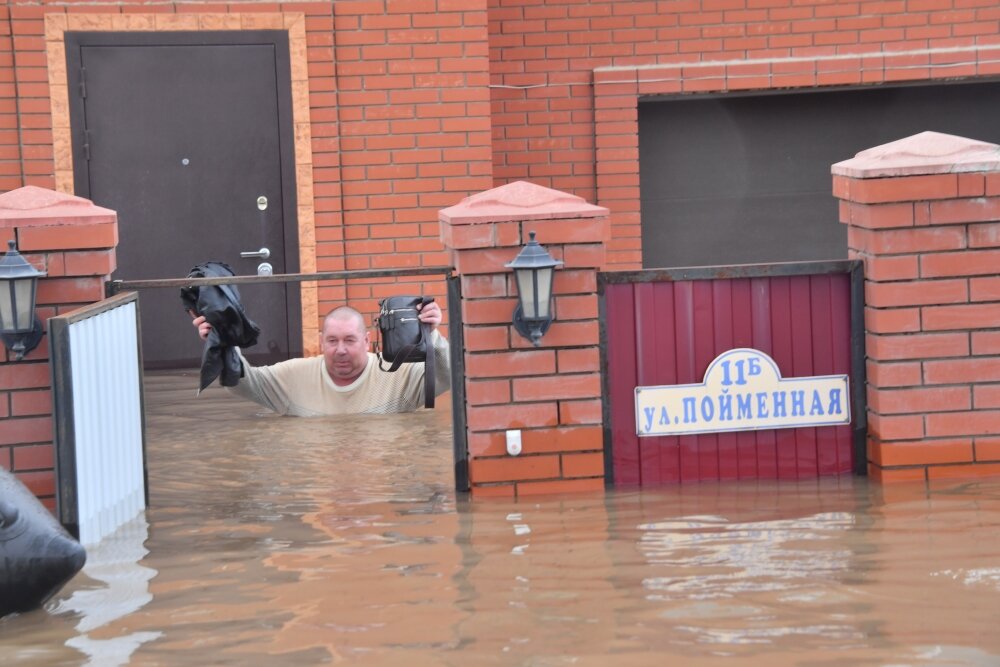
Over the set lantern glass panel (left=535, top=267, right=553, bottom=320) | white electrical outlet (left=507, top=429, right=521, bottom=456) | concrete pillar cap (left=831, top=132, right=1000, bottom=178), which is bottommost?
white electrical outlet (left=507, top=429, right=521, bottom=456)

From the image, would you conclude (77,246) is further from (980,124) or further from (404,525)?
(980,124)

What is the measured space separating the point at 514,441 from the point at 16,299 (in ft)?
6.72

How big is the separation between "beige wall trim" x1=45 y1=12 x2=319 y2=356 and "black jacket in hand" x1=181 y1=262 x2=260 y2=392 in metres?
1.89

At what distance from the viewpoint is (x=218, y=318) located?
6.98m

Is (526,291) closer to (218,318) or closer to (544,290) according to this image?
(544,290)

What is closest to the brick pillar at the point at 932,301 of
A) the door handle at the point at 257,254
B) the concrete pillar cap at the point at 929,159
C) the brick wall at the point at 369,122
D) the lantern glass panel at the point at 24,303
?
the concrete pillar cap at the point at 929,159

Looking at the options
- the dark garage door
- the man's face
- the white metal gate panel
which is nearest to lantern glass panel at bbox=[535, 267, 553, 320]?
the white metal gate panel

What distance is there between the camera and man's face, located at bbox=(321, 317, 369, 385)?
8.19m

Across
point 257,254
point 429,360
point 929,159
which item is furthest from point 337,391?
point 929,159

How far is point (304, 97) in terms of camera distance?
9172mm

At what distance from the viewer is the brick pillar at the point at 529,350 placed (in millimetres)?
6090

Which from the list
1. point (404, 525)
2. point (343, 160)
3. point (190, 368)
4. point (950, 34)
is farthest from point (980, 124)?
point (404, 525)

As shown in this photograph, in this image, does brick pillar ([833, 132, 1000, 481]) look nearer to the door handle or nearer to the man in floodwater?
the man in floodwater

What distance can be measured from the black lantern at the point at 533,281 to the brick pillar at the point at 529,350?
0.42ft
